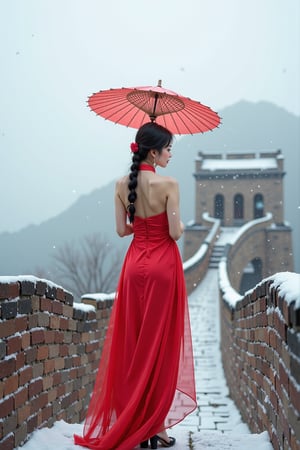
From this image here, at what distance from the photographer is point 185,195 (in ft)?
357

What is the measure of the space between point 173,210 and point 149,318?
28.7 inches

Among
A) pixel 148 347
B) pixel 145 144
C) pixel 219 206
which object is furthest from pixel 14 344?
pixel 219 206

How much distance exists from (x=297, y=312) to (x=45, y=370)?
2554 millimetres

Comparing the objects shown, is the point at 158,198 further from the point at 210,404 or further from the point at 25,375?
the point at 210,404

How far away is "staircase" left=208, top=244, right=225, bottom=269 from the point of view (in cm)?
2349

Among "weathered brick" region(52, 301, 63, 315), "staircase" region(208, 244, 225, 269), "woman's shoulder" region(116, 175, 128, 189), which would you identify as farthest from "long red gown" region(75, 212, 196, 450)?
"staircase" region(208, 244, 225, 269)

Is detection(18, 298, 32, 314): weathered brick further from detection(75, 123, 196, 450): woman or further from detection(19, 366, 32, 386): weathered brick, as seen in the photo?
detection(75, 123, 196, 450): woman

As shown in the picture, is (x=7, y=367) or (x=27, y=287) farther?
(x=27, y=287)

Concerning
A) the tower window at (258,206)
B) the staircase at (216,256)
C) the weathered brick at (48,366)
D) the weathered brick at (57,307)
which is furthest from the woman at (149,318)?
the tower window at (258,206)

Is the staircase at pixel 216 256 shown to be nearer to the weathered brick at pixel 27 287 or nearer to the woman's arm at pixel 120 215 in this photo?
the woman's arm at pixel 120 215

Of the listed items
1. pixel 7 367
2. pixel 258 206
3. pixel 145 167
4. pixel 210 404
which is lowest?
pixel 210 404

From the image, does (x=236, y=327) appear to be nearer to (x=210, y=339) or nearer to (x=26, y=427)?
(x=26, y=427)

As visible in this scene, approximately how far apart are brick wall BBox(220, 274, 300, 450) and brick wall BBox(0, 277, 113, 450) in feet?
5.31

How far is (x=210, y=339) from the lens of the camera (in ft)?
37.0
